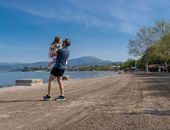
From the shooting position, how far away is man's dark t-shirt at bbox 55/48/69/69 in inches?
418

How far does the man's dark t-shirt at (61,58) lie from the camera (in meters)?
10.6

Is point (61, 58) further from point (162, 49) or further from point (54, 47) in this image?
point (162, 49)

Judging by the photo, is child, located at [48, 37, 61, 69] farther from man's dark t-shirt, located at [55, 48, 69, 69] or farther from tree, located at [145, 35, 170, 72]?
tree, located at [145, 35, 170, 72]

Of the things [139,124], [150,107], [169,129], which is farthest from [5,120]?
[150,107]

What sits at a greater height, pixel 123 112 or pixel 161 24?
pixel 161 24

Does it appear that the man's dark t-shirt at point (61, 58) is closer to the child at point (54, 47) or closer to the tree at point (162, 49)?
the child at point (54, 47)

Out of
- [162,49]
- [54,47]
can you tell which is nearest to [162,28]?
[162,49]

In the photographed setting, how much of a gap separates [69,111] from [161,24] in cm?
6740

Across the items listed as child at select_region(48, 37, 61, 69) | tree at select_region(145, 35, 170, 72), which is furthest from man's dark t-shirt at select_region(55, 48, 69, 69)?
tree at select_region(145, 35, 170, 72)

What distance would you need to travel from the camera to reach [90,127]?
5.85m

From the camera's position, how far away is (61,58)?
34.9 ft

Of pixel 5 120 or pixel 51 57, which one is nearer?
pixel 5 120

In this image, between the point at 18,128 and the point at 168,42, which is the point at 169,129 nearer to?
the point at 18,128

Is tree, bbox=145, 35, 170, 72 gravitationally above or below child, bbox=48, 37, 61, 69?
above
